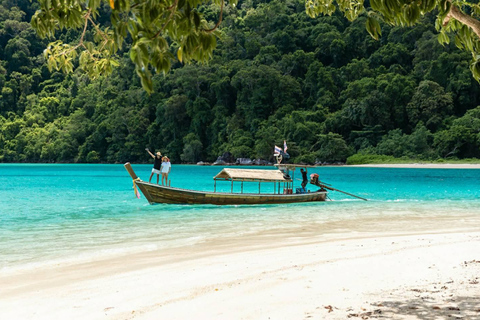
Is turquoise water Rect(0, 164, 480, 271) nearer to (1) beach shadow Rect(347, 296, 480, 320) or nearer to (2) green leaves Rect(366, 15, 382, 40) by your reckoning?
(1) beach shadow Rect(347, 296, 480, 320)

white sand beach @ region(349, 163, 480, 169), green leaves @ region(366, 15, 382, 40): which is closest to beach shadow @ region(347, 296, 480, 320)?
green leaves @ region(366, 15, 382, 40)

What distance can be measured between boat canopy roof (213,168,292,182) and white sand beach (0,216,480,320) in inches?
396

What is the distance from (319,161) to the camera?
273 ft

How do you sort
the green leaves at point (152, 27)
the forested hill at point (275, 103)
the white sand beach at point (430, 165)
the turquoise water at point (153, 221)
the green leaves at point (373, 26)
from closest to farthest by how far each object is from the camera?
the green leaves at point (152, 27), the green leaves at point (373, 26), the turquoise water at point (153, 221), the white sand beach at point (430, 165), the forested hill at point (275, 103)

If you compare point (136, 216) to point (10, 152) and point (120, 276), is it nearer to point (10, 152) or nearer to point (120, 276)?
point (120, 276)

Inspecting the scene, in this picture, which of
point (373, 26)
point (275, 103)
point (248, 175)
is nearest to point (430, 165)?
point (275, 103)

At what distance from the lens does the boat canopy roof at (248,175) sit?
20.9 m

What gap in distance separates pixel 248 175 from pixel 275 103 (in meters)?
74.7

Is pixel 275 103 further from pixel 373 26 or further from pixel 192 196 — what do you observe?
pixel 373 26

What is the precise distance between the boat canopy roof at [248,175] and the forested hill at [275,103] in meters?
55.4

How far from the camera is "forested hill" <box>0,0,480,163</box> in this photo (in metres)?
80.0

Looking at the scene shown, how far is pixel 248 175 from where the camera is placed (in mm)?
21422

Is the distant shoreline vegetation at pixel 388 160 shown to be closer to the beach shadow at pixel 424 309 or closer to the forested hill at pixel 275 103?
the forested hill at pixel 275 103

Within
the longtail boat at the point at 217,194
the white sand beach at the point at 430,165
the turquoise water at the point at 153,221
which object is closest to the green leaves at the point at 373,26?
the turquoise water at the point at 153,221
